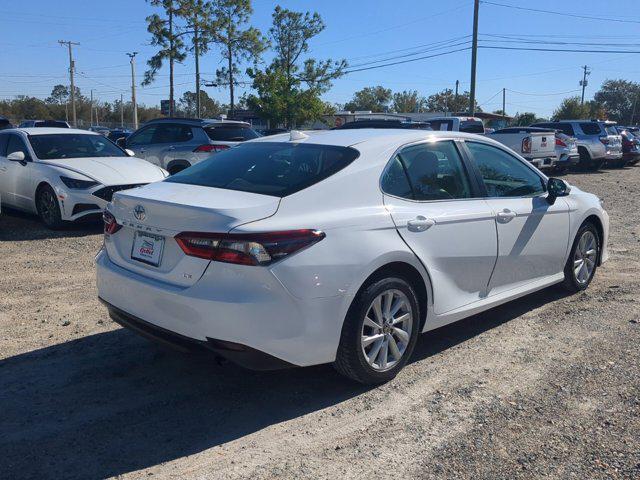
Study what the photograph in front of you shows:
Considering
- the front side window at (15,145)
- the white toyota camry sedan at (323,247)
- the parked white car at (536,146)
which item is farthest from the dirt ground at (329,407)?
the parked white car at (536,146)

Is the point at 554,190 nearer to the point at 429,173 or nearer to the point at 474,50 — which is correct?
the point at 429,173

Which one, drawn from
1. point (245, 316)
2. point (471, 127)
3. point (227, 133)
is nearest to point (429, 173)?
point (245, 316)

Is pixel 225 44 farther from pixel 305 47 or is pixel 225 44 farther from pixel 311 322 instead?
pixel 311 322

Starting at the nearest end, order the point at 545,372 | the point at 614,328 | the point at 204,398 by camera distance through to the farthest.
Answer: the point at 204,398
the point at 545,372
the point at 614,328

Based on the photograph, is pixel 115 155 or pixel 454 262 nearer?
pixel 454 262

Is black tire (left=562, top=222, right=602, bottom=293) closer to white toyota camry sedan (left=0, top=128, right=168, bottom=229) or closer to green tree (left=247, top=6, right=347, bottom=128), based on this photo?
white toyota camry sedan (left=0, top=128, right=168, bottom=229)

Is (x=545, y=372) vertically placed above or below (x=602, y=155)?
below

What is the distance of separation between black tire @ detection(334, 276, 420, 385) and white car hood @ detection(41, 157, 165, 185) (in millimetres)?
6269


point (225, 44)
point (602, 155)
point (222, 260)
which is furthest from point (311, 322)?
point (225, 44)

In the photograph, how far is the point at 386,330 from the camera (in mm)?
4078

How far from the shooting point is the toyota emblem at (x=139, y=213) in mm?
3928

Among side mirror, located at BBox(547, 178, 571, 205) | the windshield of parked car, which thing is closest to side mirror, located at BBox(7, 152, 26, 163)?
the windshield of parked car

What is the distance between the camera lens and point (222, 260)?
3.49 m

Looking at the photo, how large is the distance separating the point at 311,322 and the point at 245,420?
72 cm
